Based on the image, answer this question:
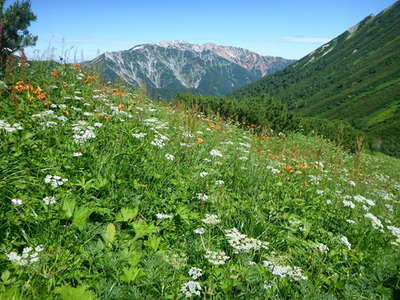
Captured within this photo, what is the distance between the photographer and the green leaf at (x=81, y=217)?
3.43m

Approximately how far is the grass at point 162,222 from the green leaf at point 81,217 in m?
0.02

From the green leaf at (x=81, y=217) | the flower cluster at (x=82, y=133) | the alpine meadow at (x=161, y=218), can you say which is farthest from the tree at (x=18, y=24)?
the green leaf at (x=81, y=217)

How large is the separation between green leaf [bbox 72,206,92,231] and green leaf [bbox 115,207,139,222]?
1.41 feet

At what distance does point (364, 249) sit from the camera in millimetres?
4602

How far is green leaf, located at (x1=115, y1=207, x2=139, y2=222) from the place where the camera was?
3828 mm

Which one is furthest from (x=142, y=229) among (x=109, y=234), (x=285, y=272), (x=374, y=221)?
(x=374, y=221)

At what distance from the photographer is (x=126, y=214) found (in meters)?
3.86

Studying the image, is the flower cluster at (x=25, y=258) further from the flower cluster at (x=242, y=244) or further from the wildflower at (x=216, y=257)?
the flower cluster at (x=242, y=244)

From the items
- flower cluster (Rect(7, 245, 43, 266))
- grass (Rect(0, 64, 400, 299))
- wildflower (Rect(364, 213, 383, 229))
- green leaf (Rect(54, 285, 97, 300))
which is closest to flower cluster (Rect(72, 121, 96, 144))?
grass (Rect(0, 64, 400, 299))

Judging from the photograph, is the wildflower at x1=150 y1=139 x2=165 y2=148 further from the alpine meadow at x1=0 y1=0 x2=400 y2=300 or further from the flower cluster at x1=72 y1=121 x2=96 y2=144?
the flower cluster at x1=72 y1=121 x2=96 y2=144

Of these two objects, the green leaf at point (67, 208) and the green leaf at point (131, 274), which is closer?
the green leaf at point (131, 274)

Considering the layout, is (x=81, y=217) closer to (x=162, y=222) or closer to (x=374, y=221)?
(x=162, y=222)

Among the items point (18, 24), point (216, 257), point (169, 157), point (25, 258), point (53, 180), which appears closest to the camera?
point (25, 258)

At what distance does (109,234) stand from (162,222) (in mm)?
843
